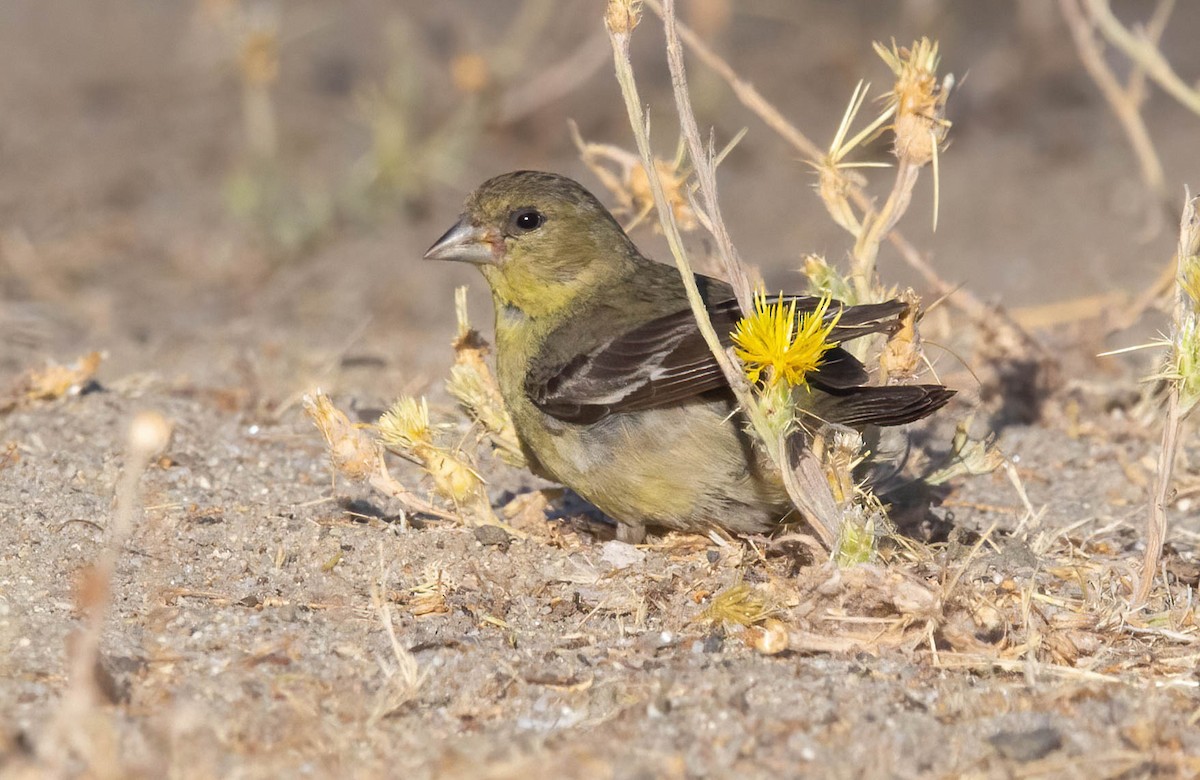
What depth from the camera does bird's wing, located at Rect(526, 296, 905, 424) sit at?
4.31 metres

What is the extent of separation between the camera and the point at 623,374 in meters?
4.66

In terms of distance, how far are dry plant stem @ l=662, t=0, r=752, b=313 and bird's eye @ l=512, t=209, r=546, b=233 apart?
1593mm

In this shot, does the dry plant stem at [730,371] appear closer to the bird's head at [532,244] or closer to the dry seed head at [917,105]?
the dry seed head at [917,105]

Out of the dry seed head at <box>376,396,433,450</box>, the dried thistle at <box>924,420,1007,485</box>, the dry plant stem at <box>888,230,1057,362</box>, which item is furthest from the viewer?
the dry plant stem at <box>888,230,1057,362</box>

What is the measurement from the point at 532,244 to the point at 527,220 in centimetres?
9

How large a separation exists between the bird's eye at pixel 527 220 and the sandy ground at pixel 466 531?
30.5 inches

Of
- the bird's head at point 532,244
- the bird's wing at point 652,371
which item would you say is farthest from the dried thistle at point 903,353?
the bird's head at point 532,244

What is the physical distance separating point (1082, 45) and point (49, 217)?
628cm

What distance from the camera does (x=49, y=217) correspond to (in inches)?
367

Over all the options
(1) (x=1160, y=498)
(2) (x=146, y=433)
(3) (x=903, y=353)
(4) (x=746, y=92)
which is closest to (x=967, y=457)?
(3) (x=903, y=353)

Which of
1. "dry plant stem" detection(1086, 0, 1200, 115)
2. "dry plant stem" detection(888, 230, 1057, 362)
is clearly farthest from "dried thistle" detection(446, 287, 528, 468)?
"dry plant stem" detection(1086, 0, 1200, 115)

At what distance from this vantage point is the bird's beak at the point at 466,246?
512 centimetres

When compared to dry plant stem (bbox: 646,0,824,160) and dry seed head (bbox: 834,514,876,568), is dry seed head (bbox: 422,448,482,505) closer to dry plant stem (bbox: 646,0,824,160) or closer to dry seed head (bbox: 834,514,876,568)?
dry seed head (bbox: 834,514,876,568)

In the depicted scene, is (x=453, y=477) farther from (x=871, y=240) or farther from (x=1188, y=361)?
(x=1188, y=361)
